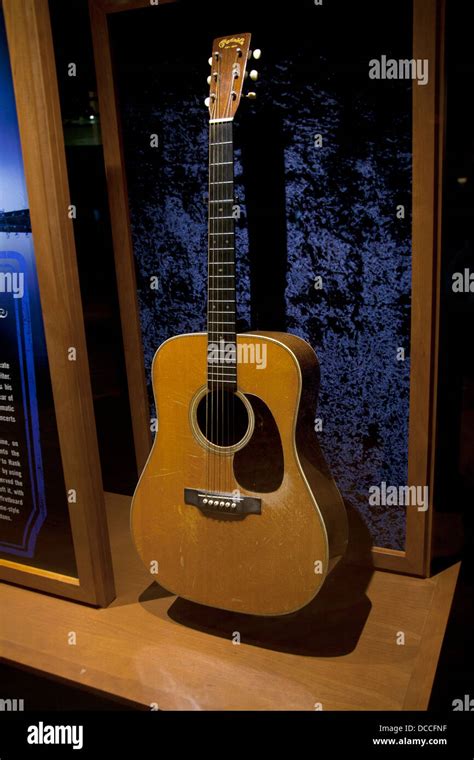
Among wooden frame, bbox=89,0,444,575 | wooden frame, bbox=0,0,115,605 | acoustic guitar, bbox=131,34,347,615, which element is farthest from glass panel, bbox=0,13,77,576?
wooden frame, bbox=89,0,444,575

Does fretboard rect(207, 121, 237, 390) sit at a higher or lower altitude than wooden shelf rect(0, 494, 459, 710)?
higher

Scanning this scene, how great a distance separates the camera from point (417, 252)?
4.63 feet

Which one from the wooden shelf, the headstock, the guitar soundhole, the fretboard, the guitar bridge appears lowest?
the wooden shelf

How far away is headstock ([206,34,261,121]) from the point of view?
131 cm

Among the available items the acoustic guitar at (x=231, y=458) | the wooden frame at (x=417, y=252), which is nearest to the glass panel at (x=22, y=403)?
the acoustic guitar at (x=231, y=458)

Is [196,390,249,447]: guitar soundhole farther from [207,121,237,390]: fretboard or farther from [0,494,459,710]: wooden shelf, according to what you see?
[0,494,459,710]: wooden shelf

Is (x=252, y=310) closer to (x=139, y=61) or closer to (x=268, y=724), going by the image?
(x=139, y=61)

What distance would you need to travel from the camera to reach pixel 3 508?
5.38ft

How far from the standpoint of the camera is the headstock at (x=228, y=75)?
1.31m

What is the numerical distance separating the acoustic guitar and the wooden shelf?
0.36ft

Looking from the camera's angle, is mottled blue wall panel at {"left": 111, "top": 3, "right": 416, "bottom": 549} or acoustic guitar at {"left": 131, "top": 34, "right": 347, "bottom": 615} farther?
mottled blue wall panel at {"left": 111, "top": 3, "right": 416, "bottom": 549}

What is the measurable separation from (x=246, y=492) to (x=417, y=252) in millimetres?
666

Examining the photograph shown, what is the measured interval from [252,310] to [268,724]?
0.97 m

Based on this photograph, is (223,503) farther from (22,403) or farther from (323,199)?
(323,199)
